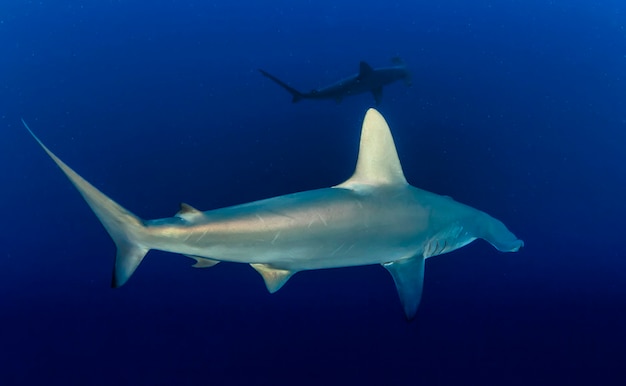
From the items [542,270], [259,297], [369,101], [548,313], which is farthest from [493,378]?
[369,101]

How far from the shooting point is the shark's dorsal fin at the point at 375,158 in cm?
286

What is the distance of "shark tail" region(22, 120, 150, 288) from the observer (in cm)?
243

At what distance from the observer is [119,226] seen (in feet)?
8.18

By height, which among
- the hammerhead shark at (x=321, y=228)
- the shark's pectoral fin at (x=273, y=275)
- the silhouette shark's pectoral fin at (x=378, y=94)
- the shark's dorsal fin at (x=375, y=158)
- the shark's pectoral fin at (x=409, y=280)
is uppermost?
the silhouette shark's pectoral fin at (x=378, y=94)

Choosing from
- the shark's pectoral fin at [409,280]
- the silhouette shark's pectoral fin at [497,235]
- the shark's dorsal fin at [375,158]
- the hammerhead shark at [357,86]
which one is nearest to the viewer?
the shark's dorsal fin at [375,158]

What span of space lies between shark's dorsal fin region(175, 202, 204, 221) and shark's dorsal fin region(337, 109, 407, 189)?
0.93 metres

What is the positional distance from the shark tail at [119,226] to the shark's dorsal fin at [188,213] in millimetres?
218

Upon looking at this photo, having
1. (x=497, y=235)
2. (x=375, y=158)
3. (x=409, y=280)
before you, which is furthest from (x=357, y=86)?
(x=409, y=280)

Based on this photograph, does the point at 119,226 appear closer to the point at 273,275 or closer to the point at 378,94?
the point at 273,275

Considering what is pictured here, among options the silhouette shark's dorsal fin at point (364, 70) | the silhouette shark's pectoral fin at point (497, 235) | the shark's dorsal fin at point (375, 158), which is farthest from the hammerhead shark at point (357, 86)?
the shark's dorsal fin at point (375, 158)

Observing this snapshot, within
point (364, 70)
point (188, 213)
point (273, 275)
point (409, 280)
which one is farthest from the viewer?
point (364, 70)

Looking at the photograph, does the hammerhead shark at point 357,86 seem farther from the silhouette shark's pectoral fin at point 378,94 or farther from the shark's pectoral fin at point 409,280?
the shark's pectoral fin at point 409,280

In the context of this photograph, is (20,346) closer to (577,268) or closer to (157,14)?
(577,268)

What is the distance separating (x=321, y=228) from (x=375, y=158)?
2.25 feet
